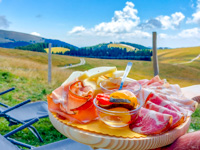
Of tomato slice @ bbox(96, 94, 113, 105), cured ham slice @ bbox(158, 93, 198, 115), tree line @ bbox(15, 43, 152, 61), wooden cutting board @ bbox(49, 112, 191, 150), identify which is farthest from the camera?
tree line @ bbox(15, 43, 152, 61)

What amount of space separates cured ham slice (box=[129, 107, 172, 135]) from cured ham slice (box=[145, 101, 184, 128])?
63 mm

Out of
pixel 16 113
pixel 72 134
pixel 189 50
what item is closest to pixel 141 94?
pixel 72 134

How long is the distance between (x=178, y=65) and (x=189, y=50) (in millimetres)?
10294

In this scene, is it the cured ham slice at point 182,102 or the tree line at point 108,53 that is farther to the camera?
the tree line at point 108,53

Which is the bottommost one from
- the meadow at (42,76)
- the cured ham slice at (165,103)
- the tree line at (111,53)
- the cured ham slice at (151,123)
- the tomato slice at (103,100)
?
the meadow at (42,76)

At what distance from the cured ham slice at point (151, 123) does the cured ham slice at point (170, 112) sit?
6 cm

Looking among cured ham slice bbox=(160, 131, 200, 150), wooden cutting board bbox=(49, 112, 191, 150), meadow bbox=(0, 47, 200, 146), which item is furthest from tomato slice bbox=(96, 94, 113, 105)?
meadow bbox=(0, 47, 200, 146)

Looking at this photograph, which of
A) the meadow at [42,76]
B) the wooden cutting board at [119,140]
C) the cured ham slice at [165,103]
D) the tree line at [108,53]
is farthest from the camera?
the tree line at [108,53]

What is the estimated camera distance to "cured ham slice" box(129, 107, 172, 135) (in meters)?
0.94

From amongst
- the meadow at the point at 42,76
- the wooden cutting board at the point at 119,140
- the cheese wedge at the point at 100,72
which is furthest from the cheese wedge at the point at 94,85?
the meadow at the point at 42,76

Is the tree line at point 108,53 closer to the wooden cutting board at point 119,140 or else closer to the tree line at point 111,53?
the tree line at point 111,53

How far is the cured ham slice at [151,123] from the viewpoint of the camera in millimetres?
939

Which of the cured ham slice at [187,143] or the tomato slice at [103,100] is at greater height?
the tomato slice at [103,100]

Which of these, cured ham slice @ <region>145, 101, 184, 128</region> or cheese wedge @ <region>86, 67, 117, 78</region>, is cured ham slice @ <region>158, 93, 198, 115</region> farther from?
cheese wedge @ <region>86, 67, 117, 78</region>
